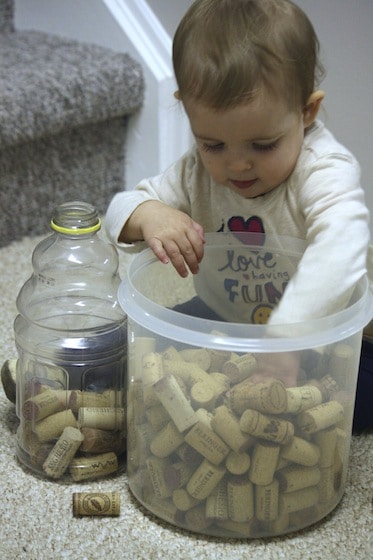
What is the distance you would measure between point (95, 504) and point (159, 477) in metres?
0.08

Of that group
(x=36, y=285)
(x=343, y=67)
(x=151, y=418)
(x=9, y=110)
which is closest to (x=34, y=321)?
(x=36, y=285)

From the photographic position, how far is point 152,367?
96 cm

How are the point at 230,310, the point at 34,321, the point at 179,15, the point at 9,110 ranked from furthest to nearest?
the point at 179,15 → the point at 9,110 → the point at 230,310 → the point at 34,321

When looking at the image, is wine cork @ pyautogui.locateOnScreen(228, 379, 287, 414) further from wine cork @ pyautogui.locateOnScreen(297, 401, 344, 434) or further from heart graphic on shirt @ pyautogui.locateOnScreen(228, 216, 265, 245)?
heart graphic on shirt @ pyautogui.locateOnScreen(228, 216, 265, 245)

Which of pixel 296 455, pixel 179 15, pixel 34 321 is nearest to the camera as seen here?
pixel 296 455

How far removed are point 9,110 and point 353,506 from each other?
2.94 feet

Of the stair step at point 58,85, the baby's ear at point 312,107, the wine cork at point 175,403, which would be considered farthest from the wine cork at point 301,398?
the stair step at point 58,85

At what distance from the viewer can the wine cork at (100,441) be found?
3.43ft

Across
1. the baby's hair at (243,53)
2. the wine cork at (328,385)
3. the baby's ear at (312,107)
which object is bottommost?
the wine cork at (328,385)

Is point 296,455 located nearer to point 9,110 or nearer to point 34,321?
point 34,321

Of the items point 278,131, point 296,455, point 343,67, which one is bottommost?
point 296,455

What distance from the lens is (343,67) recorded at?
1.56 metres

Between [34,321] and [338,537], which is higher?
Answer: [34,321]

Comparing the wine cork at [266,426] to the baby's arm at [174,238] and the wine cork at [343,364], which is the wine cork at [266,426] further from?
the baby's arm at [174,238]
